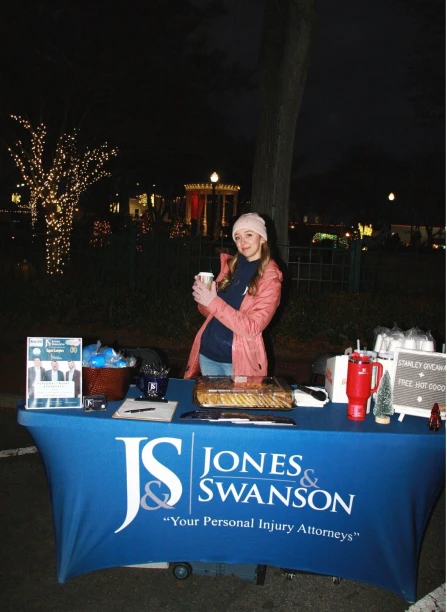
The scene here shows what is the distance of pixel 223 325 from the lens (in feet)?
12.2

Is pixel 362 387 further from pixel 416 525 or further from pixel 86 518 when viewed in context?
pixel 86 518

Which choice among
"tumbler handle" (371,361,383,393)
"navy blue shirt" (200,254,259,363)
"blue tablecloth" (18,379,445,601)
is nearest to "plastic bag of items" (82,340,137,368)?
"blue tablecloth" (18,379,445,601)

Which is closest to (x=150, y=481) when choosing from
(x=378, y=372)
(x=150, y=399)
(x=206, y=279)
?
(x=150, y=399)

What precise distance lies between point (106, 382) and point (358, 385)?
1.36m

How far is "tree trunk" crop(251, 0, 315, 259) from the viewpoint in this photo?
7.48m

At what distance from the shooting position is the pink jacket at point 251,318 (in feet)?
11.0

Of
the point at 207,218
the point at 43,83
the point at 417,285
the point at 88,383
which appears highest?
the point at 43,83

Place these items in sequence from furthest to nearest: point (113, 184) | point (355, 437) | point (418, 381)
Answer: point (113, 184) < point (418, 381) < point (355, 437)

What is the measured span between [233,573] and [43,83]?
58.0 feet

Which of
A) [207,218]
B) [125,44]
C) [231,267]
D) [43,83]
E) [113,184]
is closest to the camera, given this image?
[231,267]

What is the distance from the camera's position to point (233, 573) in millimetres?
3096

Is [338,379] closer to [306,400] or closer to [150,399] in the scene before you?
[306,400]

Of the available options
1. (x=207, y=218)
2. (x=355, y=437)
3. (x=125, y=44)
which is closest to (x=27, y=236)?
(x=355, y=437)

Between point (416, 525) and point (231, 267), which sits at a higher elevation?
point (231, 267)
